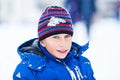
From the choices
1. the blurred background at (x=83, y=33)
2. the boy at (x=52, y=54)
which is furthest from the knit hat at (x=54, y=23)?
the blurred background at (x=83, y=33)

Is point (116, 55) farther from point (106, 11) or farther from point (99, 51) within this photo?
point (106, 11)

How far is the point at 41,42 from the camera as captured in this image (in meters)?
2.63

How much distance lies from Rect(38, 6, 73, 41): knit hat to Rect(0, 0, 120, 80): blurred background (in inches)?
89.1

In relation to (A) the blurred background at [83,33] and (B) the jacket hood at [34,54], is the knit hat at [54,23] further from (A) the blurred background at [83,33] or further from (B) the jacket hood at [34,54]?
(A) the blurred background at [83,33]

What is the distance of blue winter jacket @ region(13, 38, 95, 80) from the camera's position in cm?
248

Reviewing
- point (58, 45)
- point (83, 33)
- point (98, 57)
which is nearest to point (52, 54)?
point (58, 45)

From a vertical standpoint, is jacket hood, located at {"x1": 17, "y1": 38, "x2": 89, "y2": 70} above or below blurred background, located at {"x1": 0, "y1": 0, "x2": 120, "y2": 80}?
above

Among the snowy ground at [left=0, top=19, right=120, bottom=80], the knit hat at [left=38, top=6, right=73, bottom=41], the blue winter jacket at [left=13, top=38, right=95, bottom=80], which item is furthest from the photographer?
the snowy ground at [left=0, top=19, right=120, bottom=80]

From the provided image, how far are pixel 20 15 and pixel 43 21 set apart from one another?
13112 millimetres

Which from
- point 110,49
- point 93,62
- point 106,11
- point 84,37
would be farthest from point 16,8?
point 93,62

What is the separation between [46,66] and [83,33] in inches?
282

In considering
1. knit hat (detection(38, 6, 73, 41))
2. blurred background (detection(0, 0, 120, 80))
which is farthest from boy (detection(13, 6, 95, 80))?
blurred background (detection(0, 0, 120, 80))

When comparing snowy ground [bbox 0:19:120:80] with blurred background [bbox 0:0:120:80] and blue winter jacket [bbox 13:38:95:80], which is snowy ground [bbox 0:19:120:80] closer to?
blurred background [bbox 0:0:120:80]

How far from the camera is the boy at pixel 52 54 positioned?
249 centimetres
